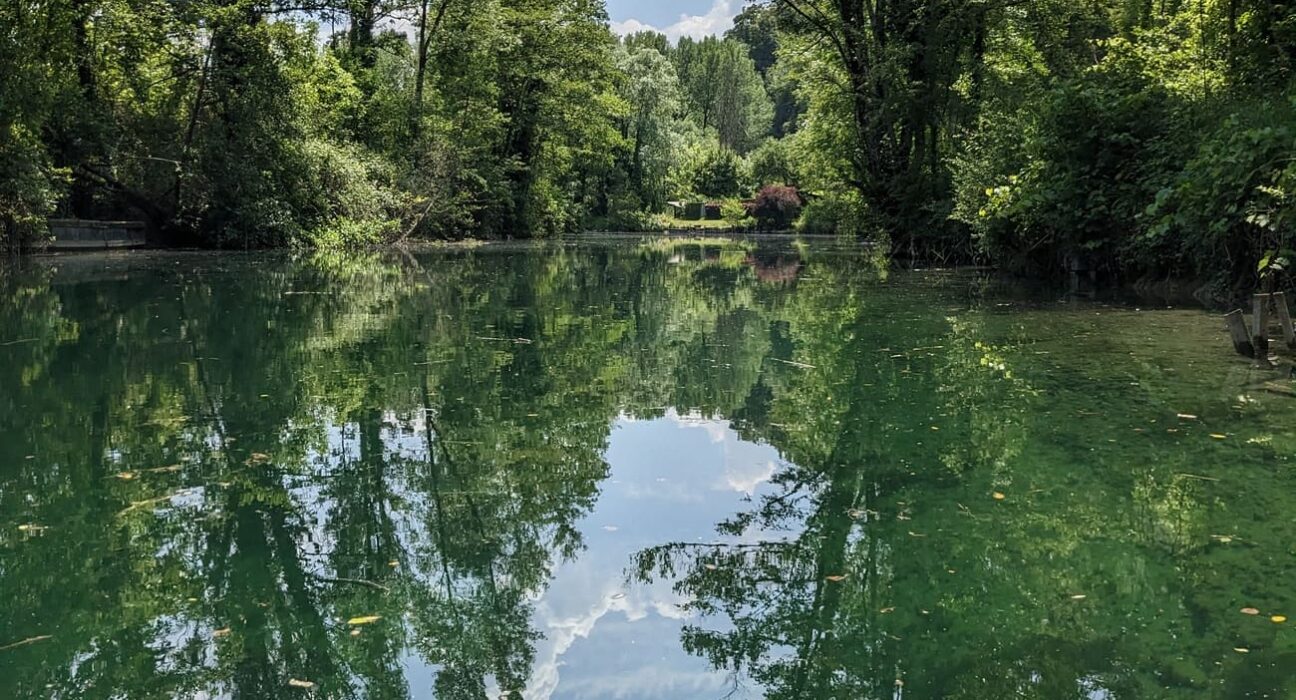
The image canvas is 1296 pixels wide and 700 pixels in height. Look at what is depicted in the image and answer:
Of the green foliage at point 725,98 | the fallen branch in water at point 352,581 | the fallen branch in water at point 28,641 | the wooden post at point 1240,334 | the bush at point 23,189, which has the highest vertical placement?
the green foliage at point 725,98

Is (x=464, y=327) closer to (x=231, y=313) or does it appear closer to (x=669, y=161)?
(x=231, y=313)

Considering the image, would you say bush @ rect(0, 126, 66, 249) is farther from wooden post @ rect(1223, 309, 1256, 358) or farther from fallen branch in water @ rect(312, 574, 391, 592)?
wooden post @ rect(1223, 309, 1256, 358)

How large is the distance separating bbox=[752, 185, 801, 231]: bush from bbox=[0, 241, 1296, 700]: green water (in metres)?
51.8

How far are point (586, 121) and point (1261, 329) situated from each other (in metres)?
35.2

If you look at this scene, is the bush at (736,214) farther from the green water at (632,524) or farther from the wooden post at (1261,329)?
the wooden post at (1261,329)

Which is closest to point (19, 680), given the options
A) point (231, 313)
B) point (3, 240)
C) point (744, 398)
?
point (744, 398)

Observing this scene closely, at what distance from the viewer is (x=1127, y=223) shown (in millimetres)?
13711

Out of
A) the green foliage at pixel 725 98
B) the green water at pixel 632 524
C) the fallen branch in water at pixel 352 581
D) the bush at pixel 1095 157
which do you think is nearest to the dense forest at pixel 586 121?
the bush at pixel 1095 157

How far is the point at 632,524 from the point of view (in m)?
4.27

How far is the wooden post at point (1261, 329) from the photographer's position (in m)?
7.68

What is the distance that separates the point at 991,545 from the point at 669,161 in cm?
5495

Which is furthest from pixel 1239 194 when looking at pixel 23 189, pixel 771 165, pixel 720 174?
pixel 720 174

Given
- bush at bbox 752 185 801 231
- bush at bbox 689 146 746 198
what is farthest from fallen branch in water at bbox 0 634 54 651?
bush at bbox 689 146 746 198

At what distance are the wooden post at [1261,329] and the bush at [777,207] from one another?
173 feet
